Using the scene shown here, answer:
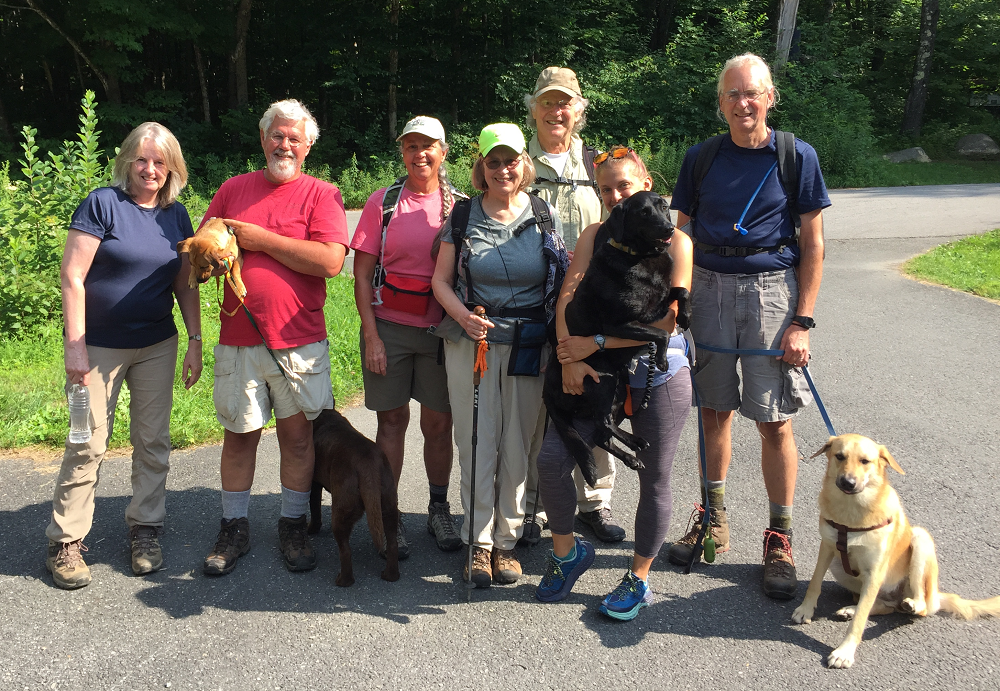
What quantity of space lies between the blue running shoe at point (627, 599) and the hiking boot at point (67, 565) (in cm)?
239

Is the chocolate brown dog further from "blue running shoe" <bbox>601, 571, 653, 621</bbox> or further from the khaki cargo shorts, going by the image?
"blue running shoe" <bbox>601, 571, 653, 621</bbox>

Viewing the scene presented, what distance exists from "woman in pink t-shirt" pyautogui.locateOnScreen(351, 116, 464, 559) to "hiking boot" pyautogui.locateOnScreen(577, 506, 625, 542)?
2.37ft

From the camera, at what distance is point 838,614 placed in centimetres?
336

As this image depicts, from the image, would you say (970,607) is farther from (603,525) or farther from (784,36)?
(784,36)

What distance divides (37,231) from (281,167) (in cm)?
499

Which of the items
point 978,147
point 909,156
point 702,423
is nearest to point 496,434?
point 702,423

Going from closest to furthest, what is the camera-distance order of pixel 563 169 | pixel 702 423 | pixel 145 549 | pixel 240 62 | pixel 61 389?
1. pixel 145 549
2. pixel 702 423
3. pixel 563 169
4. pixel 61 389
5. pixel 240 62

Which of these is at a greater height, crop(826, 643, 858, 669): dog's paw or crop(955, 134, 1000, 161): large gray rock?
crop(955, 134, 1000, 161): large gray rock

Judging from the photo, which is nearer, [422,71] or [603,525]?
[603,525]

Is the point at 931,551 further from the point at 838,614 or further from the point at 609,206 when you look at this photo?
the point at 609,206

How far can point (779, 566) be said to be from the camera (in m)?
3.59

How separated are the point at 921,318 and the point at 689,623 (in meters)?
6.22

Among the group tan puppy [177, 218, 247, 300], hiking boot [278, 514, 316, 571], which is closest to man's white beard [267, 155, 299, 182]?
tan puppy [177, 218, 247, 300]

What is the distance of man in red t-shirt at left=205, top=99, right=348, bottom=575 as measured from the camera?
11.8 feet
